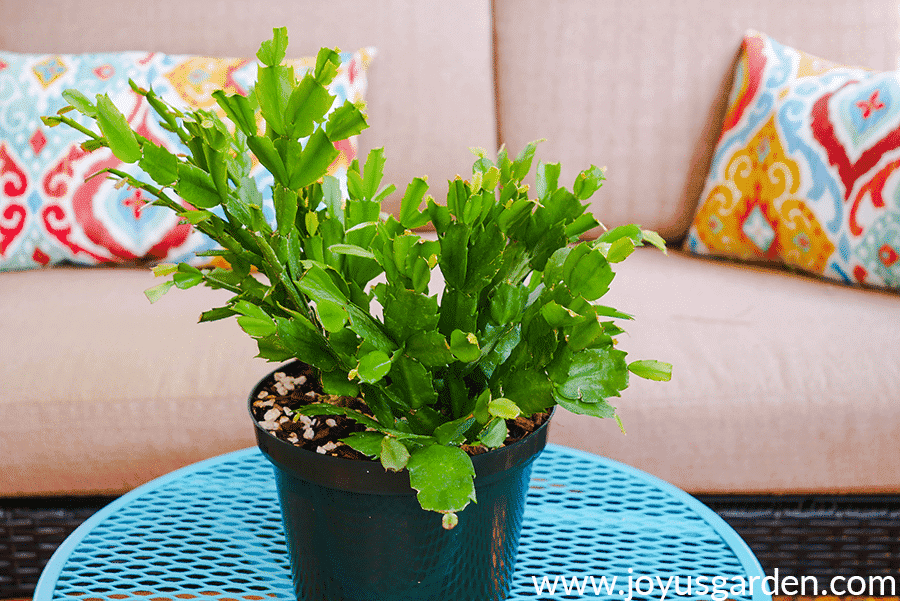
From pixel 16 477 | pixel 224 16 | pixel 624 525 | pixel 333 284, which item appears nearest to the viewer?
pixel 333 284

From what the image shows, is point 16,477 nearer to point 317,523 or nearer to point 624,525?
point 317,523

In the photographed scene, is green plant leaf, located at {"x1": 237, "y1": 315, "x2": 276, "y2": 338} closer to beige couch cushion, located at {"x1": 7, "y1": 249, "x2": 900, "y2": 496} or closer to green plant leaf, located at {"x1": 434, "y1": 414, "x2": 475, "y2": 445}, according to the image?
green plant leaf, located at {"x1": 434, "y1": 414, "x2": 475, "y2": 445}

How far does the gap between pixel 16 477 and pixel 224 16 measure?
908 millimetres

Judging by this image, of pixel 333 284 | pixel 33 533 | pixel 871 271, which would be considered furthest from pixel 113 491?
pixel 871 271

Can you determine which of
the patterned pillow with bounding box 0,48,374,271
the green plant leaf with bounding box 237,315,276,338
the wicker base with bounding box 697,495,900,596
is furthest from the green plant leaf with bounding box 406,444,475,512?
the patterned pillow with bounding box 0,48,374,271

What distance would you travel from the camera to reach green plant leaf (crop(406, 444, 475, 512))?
0.32m

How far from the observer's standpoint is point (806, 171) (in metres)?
1.06

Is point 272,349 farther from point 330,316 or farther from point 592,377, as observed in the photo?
point 592,377

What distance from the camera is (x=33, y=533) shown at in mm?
809

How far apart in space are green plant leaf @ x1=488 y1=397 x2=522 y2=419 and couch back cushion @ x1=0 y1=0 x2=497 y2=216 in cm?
98

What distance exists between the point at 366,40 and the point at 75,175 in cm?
58

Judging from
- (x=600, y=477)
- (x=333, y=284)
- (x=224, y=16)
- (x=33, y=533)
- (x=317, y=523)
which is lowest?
(x=33, y=533)

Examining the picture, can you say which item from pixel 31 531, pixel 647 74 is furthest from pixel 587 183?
pixel 647 74

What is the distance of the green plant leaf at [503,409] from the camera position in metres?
0.33
